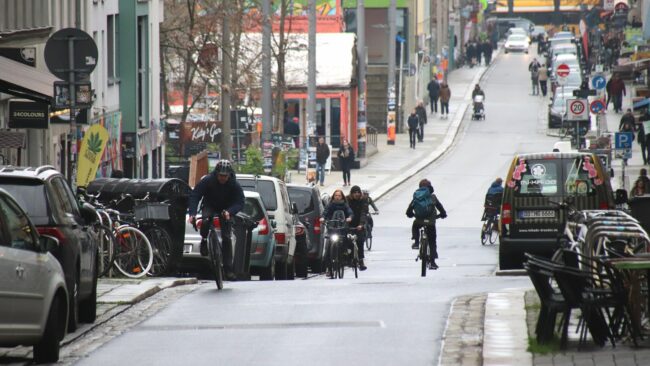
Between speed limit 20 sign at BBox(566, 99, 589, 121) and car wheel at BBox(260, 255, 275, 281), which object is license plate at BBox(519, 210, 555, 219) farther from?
speed limit 20 sign at BBox(566, 99, 589, 121)

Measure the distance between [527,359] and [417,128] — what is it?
57.0 m

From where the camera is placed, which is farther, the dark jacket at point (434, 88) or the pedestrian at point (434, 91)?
the pedestrian at point (434, 91)

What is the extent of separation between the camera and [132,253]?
21.0 meters

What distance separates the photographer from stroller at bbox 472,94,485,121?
79000 millimetres

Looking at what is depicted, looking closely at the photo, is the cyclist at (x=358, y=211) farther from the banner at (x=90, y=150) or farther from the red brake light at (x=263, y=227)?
the banner at (x=90, y=150)

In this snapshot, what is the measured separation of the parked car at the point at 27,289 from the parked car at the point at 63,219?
986mm

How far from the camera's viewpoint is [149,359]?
12.6 metres

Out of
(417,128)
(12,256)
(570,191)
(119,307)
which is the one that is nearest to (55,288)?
(12,256)

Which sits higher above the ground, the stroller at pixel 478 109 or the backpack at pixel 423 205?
the stroller at pixel 478 109

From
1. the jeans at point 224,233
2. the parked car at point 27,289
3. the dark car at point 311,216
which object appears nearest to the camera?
the parked car at point 27,289

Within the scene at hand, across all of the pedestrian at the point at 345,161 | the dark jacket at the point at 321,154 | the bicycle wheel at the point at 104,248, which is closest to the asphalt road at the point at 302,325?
the bicycle wheel at the point at 104,248

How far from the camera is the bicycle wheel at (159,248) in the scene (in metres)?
21.3

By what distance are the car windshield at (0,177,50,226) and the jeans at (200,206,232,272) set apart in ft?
16.8

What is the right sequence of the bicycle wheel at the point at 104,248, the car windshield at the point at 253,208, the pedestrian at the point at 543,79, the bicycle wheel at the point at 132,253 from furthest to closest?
1. the pedestrian at the point at 543,79
2. the car windshield at the point at 253,208
3. the bicycle wheel at the point at 132,253
4. the bicycle wheel at the point at 104,248
